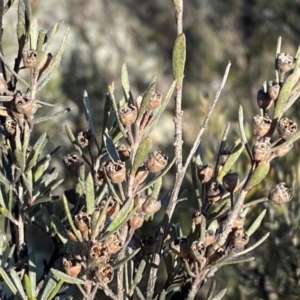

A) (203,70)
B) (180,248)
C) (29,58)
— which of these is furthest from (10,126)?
(203,70)

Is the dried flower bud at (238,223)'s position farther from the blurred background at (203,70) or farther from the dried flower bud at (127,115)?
the blurred background at (203,70)

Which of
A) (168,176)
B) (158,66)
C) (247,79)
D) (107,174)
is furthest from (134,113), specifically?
(158,66)

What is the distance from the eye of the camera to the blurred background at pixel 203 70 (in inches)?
30.2

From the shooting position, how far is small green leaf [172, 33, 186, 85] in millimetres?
366

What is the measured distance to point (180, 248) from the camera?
1.28 ft

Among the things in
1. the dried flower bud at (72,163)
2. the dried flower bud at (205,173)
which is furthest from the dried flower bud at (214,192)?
the dried flower bud at (72,163)

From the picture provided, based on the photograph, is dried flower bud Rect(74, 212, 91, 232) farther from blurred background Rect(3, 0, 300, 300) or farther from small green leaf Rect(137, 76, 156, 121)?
Result: blurred background Rect(3, 0, 300, 300)

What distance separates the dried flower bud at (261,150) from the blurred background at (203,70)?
0.72 ft

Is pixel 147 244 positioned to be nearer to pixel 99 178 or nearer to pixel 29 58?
pixel 99 178

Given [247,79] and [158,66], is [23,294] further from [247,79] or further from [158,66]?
[158,66]

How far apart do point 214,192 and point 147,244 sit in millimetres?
70

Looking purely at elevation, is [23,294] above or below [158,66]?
below

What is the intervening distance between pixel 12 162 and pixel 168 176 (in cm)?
129

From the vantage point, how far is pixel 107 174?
37 cm
